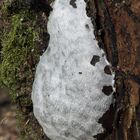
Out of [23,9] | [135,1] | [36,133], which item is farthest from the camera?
[36,133]

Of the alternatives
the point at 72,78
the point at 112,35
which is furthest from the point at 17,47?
the point at 112,35

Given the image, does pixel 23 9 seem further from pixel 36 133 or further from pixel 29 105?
pixel 36 133

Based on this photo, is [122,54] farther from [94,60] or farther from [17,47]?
[17,47]

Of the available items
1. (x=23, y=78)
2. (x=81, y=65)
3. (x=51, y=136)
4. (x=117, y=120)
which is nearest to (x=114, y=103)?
(x=117, y=120)

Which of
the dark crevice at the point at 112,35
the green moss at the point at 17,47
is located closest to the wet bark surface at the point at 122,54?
the dark crevice at the point at 112,35

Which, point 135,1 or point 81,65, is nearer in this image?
point 135,1

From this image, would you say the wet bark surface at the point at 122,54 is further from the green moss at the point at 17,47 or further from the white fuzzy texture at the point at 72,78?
the green moss at the point at 17,47
